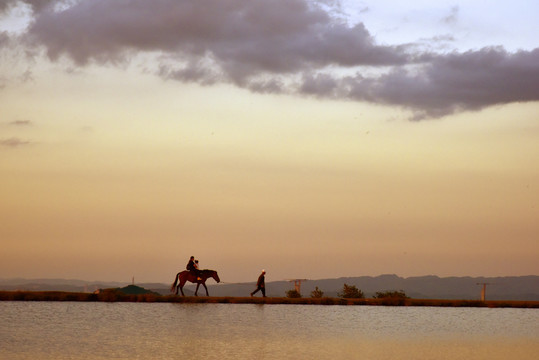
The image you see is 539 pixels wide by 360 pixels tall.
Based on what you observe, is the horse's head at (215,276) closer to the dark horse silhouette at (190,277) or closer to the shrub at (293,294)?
the dark horse silhouette at (190,277)

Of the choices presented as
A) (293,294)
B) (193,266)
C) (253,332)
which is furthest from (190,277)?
(253,332)

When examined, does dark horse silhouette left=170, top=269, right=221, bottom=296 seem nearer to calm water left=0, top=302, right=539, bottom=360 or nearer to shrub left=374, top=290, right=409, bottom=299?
calm water left=0, top=302, right=539, bottom=360

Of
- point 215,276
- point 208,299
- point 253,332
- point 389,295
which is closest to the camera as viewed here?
point 253,332

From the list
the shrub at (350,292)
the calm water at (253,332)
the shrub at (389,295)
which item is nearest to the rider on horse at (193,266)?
the calm water at (253,332)

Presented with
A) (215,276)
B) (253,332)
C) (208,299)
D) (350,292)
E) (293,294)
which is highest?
(215,276)

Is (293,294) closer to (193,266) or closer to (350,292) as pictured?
(350,292)

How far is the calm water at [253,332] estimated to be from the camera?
67.7ft

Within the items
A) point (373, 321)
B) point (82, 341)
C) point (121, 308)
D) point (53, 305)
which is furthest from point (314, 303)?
point (82, 341)

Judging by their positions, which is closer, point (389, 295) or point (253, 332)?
point (253, 332)

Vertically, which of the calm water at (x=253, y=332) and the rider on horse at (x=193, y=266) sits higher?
the rider on horse at (x=193, y=266)

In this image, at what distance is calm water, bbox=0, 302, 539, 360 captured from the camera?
20.6 metres

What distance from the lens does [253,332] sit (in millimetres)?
25422

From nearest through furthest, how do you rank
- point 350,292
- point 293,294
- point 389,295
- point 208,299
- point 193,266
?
point 208,299, point 193,266, point 389,295, point 293,294, point 350,292

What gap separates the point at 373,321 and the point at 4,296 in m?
16.1
